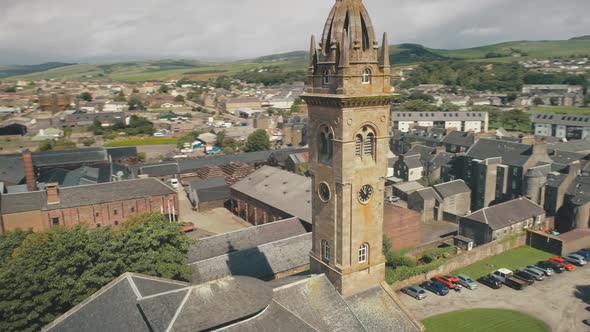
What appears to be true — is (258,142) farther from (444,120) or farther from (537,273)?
(537,273)

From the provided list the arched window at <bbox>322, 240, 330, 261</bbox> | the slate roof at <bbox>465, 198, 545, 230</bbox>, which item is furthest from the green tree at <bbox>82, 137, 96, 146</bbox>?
the arched window at <bbox>322, 240, 330, 261</bbox>

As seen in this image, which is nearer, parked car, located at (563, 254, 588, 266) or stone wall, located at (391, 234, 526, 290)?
Result: stone wall, located at (391, 234, 526, 290)

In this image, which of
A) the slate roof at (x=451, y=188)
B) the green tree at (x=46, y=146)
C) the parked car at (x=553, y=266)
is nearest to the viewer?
the parked car at (x=553, y=266)

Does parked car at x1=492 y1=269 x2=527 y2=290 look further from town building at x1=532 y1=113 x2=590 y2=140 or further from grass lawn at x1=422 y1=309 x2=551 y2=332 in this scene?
town building at x1=532 y1=113 x2=590 y2=140

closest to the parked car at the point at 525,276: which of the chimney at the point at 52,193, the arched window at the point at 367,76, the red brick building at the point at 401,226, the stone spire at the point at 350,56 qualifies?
the red brick building at the point at 401,226

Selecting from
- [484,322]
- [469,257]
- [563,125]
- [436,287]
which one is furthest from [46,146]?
[563,125]

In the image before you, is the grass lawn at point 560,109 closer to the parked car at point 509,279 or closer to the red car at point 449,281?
the parked car at point 509,279
